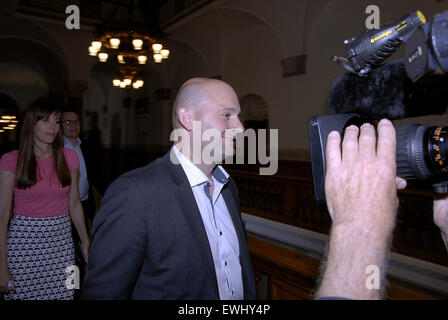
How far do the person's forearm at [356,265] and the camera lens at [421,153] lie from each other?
9.5 inches

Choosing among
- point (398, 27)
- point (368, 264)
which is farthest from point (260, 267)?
point (398, 27)

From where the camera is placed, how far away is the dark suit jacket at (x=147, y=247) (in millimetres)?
1146

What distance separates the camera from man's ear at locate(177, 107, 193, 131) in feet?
5.25

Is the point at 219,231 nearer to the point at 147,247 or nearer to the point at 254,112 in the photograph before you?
the point at 147,247

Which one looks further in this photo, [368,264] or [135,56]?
[135,56]

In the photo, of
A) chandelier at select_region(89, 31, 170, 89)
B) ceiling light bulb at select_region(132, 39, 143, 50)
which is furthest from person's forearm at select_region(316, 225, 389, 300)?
ceiling light bulb at select_region(132, 39, 143, 50)

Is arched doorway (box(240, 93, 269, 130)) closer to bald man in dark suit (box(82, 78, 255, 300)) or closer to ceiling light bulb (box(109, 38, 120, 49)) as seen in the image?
ceiling light bulb (box(109, 38, 120, 49))

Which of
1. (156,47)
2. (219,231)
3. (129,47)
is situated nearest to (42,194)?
(219,231)

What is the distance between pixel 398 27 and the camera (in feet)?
2.51

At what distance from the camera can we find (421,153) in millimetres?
779

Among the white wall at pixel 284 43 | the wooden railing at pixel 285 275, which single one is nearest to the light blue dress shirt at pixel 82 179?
the wooden railing at pixel 285 275

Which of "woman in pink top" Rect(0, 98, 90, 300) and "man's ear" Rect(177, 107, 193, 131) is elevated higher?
"man's ear" Rect(177, 107, 193, 131)
